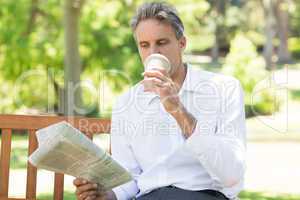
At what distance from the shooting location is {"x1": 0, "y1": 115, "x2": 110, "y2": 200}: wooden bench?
4062mm

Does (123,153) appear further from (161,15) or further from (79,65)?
(79,65)

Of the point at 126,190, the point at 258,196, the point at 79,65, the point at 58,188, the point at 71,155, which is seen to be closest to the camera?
the point at 71,155

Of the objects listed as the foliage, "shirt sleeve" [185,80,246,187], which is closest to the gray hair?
"shirt sleeve" [185,80,246,187]

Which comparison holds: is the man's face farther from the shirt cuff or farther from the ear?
the shirt cuff

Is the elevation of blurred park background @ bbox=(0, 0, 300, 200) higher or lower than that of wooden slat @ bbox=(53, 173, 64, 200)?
higher

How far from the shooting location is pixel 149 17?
3295 mm

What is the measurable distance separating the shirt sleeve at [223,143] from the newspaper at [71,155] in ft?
1.24

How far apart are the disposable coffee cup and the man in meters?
0.07

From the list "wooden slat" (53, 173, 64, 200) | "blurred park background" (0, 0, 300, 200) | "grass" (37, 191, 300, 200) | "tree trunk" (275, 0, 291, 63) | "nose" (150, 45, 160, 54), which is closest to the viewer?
"nose" (150, 45, 160, 54)

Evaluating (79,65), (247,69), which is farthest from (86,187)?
(247,69)

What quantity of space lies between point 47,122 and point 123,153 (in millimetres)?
748

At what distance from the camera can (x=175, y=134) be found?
134 inches

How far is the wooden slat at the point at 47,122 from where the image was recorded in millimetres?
4062

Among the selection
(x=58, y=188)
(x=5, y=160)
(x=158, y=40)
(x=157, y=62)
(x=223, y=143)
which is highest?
(x=158, y=40)
